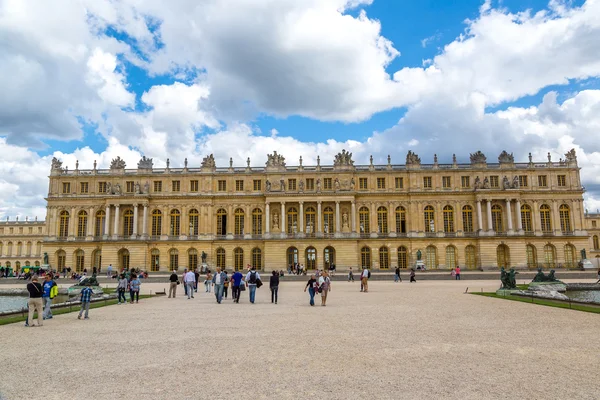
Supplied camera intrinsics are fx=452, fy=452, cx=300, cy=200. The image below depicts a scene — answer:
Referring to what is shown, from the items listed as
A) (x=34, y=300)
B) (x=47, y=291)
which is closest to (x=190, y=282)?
(x=47, y=291)

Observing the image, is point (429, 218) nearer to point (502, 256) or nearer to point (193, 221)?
point (502, 256)

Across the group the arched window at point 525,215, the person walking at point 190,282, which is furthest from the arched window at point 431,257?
the person walking at point 190,282

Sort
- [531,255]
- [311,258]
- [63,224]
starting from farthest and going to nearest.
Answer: [63,224], [311,258], [531,255]

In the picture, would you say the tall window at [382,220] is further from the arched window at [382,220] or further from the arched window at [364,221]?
the arched window at [364,221]

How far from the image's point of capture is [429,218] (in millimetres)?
54250

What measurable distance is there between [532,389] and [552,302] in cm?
1414

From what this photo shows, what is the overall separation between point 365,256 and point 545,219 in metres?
21.8

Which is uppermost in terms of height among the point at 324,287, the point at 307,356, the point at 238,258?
the point at 238,258

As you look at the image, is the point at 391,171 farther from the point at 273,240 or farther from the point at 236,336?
the point at 236,336

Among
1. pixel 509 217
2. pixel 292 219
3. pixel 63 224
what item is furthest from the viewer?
pixel 63 224

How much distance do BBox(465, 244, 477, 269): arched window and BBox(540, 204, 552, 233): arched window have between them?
874cm

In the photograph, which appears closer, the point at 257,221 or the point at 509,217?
the point at 509,217

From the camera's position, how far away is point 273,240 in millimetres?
53125

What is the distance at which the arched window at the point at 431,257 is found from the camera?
2093 inches
